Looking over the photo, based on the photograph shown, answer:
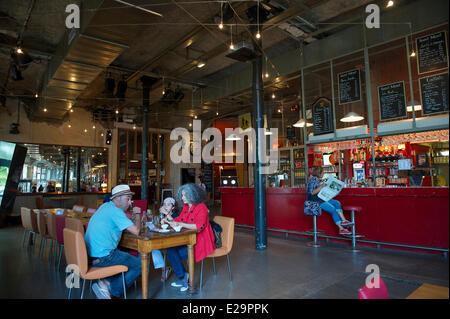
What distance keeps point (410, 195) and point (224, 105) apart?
7.08 m

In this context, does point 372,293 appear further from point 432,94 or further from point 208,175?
point 208,175

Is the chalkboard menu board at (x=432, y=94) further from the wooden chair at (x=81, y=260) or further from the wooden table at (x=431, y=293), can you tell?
the wooden chair at (x=81, y=260)

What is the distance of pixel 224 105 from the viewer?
10859 millimetres

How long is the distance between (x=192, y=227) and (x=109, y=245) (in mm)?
905

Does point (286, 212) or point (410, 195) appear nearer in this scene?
point (410, 195)

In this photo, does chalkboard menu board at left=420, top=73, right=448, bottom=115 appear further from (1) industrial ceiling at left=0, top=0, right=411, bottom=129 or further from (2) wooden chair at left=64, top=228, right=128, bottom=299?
(2) wooden chair at left=64, top=228, right=128, bottom=299

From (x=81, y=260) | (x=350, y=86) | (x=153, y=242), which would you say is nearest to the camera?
(x=81, y=260)

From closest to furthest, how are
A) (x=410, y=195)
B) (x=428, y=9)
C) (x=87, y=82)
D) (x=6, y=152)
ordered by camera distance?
(x=410, y=195) < (x=428, y=9) < (x=87, y=82) < (x=6, y=152)

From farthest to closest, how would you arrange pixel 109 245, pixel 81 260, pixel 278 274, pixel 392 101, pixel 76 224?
pixel 392 101
pixel 278 274
pixel 76 224
pixel 109 245
pixel 81 260

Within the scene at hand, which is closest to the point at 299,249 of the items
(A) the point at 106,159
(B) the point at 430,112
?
(B) the point at 430,112

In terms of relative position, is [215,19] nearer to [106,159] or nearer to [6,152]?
[6,152]

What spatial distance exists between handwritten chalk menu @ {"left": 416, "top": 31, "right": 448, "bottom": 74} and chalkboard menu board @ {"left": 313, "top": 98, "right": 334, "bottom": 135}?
1.94 metres

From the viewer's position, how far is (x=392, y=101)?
5.99 metres

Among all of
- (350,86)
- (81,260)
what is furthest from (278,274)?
(350,86)
